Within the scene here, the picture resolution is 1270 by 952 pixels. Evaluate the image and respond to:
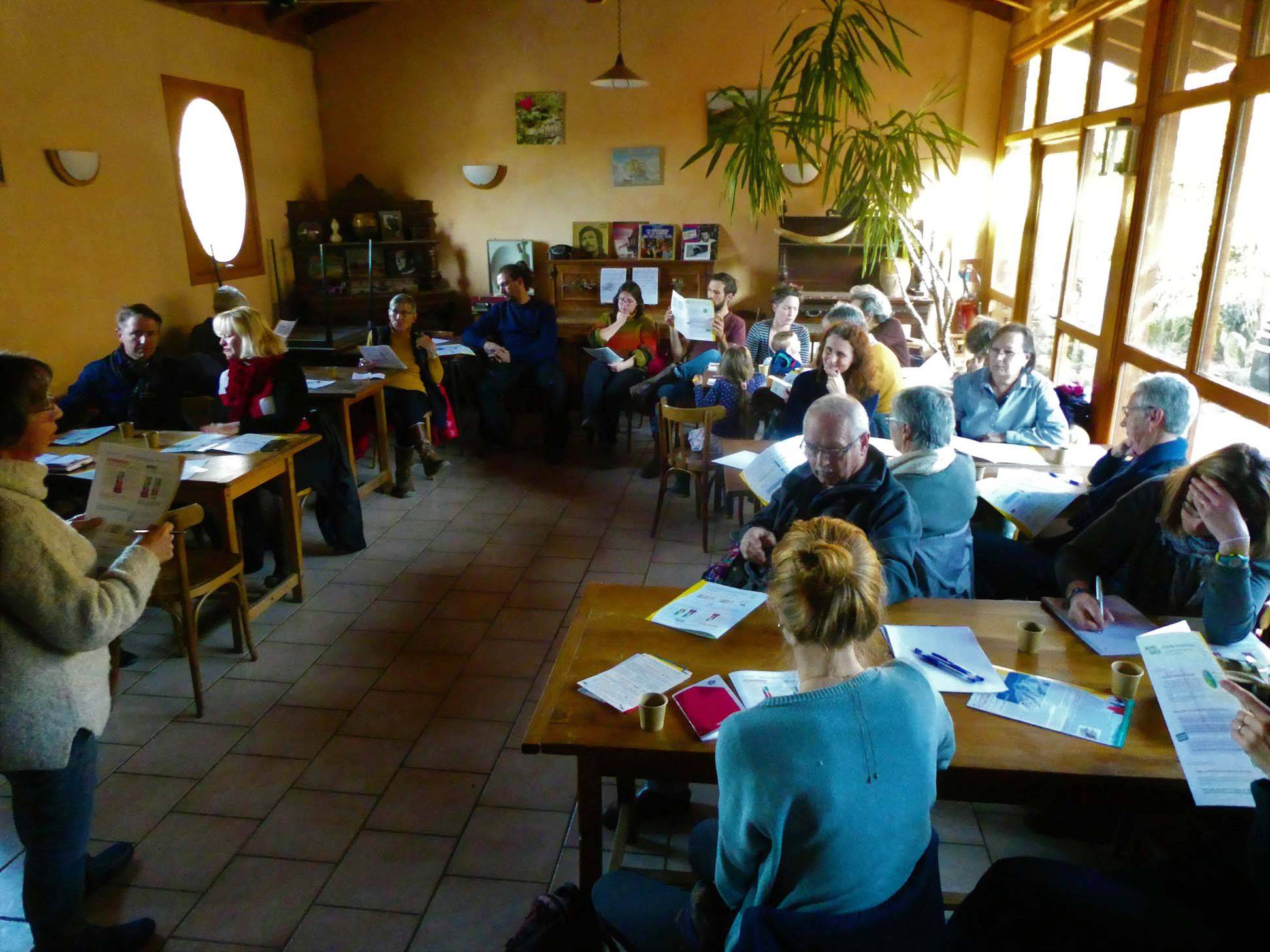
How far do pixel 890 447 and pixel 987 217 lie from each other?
4269 mm

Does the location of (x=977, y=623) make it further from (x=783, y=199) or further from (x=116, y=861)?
(x=783, y=199)

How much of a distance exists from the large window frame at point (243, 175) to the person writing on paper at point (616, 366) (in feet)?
8.91

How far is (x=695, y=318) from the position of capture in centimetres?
591

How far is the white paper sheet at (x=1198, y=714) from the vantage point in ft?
5.20

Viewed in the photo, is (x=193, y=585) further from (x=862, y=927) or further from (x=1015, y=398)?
(x=1015, y=398)

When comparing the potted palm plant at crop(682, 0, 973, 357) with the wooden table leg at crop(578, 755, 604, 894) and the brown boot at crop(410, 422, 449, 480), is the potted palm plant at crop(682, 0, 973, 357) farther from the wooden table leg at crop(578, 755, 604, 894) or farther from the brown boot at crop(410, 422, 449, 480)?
the wooden table leg at crop(578, 755, 604, 894)

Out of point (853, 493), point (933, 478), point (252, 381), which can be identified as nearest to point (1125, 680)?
point (853, 493)

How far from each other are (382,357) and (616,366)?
165 centimetres

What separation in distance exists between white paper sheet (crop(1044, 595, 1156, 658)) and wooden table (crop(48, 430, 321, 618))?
2918mm

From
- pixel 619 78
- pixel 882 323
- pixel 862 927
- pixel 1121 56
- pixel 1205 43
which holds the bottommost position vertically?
pixel 862 927

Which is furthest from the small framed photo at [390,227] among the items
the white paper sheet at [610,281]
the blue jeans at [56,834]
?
the blue jeans at [56,834]

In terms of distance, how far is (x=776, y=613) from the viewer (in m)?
1.54

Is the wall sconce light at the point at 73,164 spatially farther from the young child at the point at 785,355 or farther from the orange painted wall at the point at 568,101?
the young child at the point at 785,355

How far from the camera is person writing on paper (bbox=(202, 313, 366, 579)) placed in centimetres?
414
